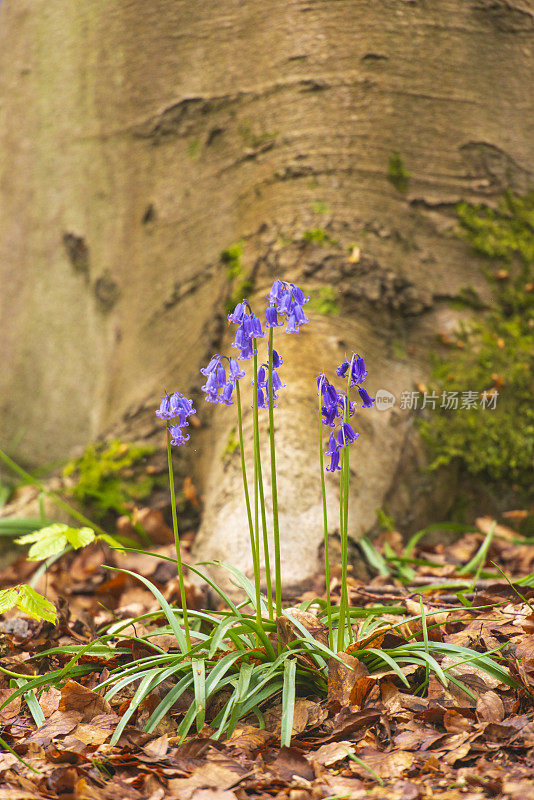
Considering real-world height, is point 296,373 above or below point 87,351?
above

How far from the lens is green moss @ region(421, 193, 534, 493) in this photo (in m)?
3.56

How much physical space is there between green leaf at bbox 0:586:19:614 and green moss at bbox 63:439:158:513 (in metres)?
1.70

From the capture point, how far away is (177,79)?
389 cm

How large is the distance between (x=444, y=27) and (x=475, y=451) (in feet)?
7.59

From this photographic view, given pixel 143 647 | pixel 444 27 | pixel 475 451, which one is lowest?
pixel 475 451

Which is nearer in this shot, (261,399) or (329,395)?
→ (329,395)

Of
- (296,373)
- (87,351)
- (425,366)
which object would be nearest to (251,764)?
(296,373)

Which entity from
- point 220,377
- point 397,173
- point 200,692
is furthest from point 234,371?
point 397,173

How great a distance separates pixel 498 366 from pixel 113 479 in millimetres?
2253

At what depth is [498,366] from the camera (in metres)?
3.62

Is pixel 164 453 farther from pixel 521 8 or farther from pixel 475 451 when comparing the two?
pixel 521 8

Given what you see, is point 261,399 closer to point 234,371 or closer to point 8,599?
point 234,371

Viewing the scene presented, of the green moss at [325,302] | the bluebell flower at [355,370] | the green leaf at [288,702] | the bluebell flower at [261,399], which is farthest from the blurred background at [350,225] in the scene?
the green leaf at [288,702]

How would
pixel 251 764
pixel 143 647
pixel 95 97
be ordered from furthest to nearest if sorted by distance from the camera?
pixel 95 97 < pixel 143 647 < pixel 251 764
